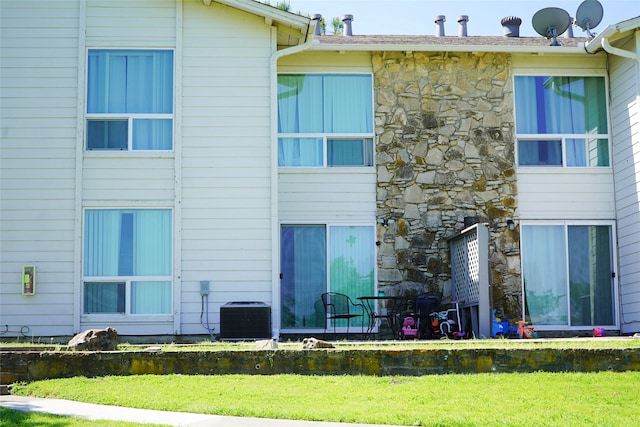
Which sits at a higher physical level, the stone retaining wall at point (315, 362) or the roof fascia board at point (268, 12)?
the roof fascia board at point (268, 12)

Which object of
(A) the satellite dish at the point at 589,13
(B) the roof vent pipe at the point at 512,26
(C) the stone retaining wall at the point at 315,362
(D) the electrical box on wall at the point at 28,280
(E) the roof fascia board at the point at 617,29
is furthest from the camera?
(B) the roof vent pipe at the point at 512,26

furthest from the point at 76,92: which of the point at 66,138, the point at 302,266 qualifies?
the point at 302,266

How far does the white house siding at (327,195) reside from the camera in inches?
560

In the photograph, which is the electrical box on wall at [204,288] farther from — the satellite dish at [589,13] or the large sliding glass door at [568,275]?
the satellite dish at [589,13]

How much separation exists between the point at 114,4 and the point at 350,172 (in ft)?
15.0

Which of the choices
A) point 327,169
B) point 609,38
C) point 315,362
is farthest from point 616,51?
point 315,362

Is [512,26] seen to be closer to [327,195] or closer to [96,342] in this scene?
[327,195]

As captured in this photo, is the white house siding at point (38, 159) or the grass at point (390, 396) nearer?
the grass at point (390, 396)

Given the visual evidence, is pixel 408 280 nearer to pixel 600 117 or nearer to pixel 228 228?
pixel 228 228

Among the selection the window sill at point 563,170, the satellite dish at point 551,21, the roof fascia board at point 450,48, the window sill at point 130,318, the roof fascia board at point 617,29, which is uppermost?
the satellite dish at point 551,21

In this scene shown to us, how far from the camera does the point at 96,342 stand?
31.3ft

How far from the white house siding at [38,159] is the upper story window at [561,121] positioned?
7409 millimetres

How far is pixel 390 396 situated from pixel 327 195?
6.86 meters

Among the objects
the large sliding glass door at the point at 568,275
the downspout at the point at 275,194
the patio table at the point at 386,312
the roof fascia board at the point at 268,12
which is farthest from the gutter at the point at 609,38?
the patio table at the point at 386,312
